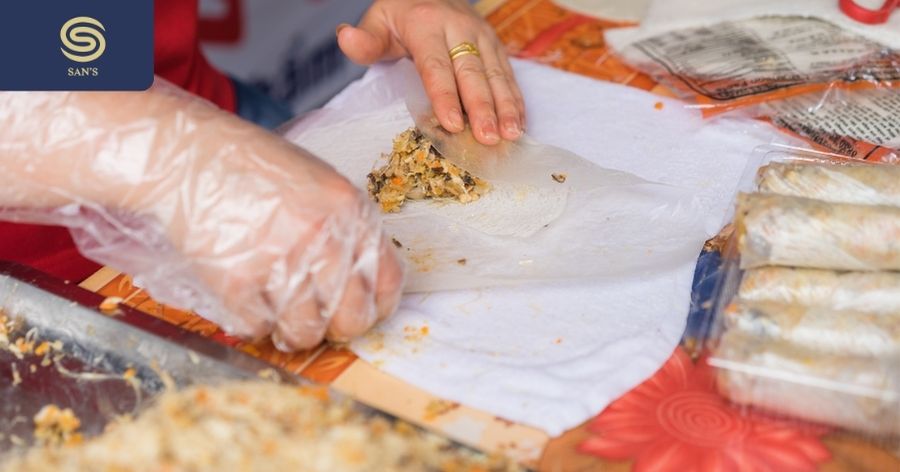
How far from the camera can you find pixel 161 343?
111 cm

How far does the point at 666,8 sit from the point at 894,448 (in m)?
1.22

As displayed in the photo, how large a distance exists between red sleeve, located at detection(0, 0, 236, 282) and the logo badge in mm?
214

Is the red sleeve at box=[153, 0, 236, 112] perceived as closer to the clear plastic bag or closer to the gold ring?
the clear plastic bag

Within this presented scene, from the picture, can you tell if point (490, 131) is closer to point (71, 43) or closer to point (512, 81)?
point (512, 81)

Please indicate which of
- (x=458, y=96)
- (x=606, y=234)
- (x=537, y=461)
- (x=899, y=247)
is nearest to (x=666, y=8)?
(x=458, y=96)

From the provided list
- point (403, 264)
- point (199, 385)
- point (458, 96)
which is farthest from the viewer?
point (458, 96)

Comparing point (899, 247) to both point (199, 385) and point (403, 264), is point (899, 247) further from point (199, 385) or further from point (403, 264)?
point (199, 385)

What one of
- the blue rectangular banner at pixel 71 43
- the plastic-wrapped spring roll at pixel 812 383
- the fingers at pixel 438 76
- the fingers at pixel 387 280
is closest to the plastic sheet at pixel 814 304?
the plastic-wrapped spring roll at pixel 812 383

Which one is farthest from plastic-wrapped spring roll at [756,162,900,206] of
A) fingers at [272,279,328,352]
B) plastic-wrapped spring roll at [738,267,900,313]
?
fingers at [272,279,328,352]

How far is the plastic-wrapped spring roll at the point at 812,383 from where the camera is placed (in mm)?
999

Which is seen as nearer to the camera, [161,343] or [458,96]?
[161,343]

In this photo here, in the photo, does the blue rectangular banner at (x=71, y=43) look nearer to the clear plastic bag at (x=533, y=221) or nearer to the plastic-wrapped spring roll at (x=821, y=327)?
the clear plastic bag at (x=533, y=221)

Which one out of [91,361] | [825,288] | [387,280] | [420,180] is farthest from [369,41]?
[825,288]

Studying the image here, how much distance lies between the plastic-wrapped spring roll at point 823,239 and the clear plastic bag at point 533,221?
0.17 m
